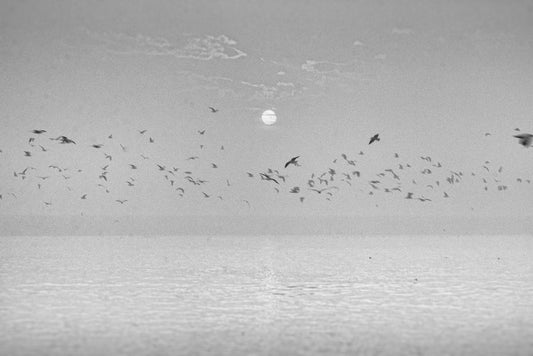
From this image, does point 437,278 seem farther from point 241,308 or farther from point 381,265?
point 241,308

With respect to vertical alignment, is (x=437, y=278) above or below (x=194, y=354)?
above

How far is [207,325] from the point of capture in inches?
695

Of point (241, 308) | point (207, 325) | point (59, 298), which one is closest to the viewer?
point (207, 325)

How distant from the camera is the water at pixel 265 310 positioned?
592 inches

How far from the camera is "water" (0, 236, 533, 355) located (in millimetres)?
15047

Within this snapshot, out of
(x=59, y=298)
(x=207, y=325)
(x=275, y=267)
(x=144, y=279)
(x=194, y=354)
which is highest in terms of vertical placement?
(x=275, y=267)

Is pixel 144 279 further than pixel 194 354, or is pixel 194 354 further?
pixel 144 279

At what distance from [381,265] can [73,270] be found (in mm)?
13626

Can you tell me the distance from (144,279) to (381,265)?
12.5 metres

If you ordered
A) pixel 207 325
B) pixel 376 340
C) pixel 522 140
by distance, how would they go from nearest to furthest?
1. pixel 376 340
2. pixel 207 325
3. pixel 522 140

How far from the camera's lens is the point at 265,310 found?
20.3m

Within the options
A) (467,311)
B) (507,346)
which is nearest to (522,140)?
(467,311)

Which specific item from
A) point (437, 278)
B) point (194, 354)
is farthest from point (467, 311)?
point (437, 278)

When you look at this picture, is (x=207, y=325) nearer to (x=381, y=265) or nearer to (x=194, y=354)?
(x=194, y=354)
